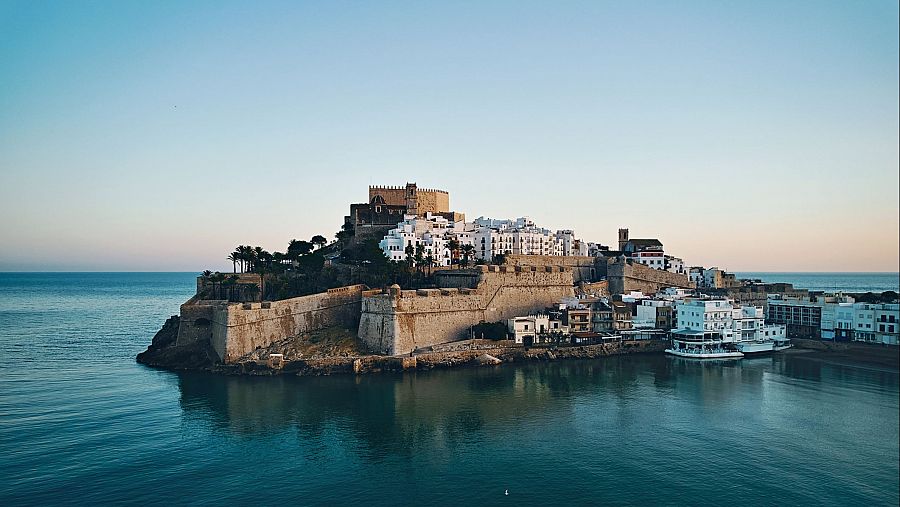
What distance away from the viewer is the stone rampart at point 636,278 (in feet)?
142

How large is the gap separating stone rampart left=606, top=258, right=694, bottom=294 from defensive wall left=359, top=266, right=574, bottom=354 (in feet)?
18.5

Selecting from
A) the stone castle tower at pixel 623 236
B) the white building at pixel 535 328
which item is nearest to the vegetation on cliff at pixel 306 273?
the white building at pixel 535 328

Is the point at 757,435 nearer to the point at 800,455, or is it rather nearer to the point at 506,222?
the point at 800,455

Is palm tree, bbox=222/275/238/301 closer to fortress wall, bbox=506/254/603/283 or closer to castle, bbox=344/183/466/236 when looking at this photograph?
castle, bbox=344/183/466/236

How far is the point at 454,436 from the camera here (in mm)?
20484

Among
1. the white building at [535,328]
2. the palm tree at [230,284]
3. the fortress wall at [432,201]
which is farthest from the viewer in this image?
the fortress wall at [432,201]

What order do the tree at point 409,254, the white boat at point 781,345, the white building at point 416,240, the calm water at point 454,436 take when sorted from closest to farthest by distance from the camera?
1. the calm water at point 454,436
2. the white boat at point 781,345
3. the tree at point 409,254
4. the white building at point 416,240

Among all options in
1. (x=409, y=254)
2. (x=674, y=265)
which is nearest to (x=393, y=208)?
(x=409, y=254)

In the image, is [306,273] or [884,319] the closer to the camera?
[884,319]

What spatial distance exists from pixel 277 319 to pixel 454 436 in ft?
45.5

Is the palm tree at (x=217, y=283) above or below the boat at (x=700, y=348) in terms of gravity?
above

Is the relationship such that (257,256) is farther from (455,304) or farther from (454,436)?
(454,436)

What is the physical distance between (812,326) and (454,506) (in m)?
29.7

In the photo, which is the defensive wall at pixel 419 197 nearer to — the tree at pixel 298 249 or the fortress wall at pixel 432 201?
the fortress wall at pixel 432 201
